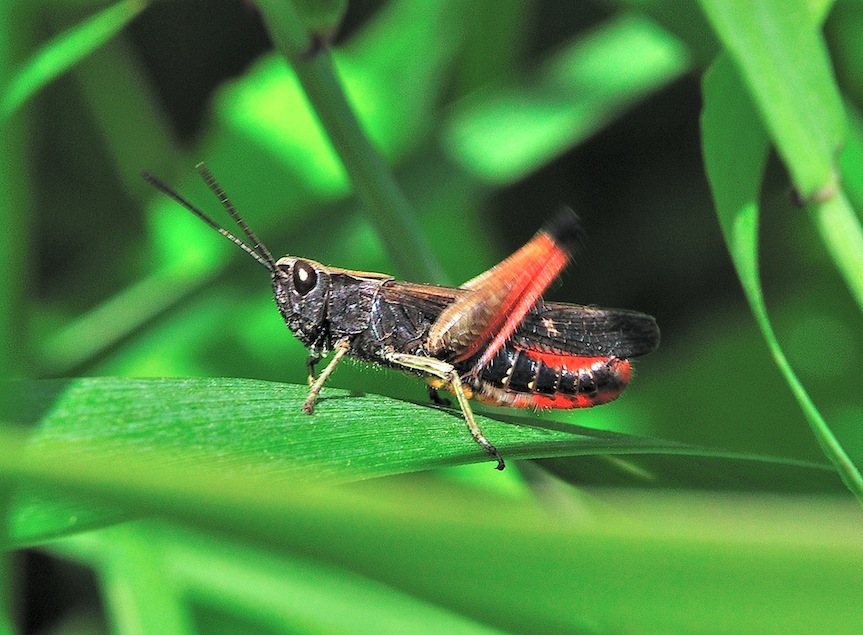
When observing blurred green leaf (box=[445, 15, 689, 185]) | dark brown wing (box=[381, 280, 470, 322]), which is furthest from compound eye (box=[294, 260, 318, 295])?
blurred green leaf (box=[445, 15, 689, 185])

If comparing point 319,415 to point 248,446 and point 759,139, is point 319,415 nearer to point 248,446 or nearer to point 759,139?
point 248,446

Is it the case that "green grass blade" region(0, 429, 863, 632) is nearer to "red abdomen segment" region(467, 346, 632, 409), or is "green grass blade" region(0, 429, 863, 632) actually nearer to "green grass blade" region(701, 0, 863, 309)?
"green grass blade" region(701, 0, 863, 309)

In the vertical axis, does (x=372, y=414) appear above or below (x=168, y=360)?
below

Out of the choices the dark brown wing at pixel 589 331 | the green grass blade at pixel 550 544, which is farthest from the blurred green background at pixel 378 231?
the green grass blade at pixel 550 544

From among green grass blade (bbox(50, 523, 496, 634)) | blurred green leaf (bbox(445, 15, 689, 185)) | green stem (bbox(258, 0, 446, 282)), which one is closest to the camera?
green stem (bbox(258, 0, 446, 282))

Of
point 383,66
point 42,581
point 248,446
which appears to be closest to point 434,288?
point 248,446

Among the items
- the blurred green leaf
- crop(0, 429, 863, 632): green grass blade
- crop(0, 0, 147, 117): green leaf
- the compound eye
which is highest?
crop(0, 0, 147, 117): green leaf

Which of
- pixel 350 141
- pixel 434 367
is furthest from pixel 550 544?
pixel 434 367
